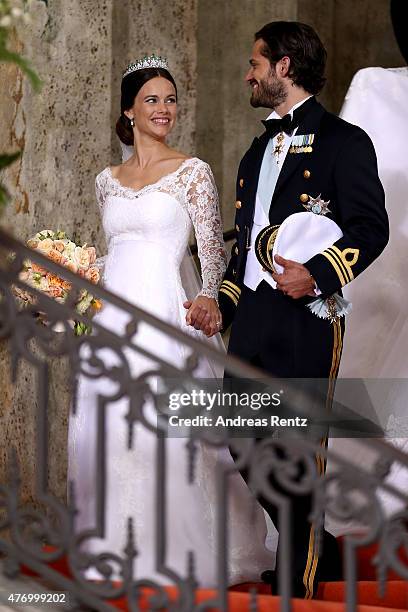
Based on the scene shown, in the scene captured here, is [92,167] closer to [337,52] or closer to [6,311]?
[6,311]

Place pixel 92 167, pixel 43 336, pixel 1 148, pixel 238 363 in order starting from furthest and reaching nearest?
pixel 92 167 < pixel 1 148 < pixel 43 336 < pixel 238 363

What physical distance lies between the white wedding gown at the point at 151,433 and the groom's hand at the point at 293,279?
2.21 feet

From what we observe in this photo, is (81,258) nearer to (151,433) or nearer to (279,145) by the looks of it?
(151,433)

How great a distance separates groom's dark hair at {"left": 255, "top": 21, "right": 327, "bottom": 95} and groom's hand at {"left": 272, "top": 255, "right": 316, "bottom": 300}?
79 centimetres

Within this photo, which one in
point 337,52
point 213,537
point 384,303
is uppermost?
point 337,52

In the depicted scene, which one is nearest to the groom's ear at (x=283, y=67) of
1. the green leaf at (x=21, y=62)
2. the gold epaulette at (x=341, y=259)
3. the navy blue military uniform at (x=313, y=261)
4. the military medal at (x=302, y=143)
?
the navy blue military uniform at (x=313, y=261)

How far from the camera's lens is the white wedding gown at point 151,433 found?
4816 mm

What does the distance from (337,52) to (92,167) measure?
3966 millimetres

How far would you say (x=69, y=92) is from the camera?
627cm

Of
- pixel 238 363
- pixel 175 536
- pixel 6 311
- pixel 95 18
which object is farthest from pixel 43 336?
pixel 95 18

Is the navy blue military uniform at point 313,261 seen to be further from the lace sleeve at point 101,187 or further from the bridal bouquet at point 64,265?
the lace sleeve at point 101,187

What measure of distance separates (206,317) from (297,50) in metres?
1.16

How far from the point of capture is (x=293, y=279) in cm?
437

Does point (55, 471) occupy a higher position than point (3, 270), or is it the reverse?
point (3, 270)
